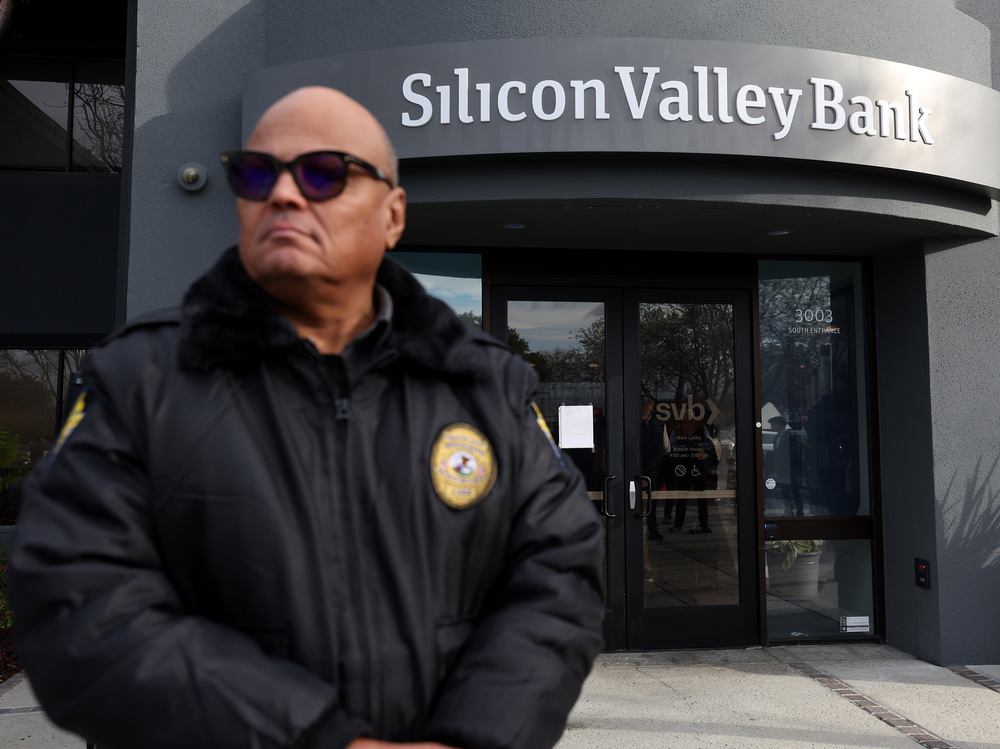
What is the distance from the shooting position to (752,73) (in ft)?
15.5

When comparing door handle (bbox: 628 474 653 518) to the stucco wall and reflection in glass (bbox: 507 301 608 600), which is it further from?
the stucco wall

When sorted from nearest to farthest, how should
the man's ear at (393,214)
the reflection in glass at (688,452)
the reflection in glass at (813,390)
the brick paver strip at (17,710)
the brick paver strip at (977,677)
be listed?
the man's ear at (393,214) → the brick paver strip at (17,710) → the brick paver strip at (977,677) → the reflection in glass at (688,452) → the reflection in glass at (813,390)

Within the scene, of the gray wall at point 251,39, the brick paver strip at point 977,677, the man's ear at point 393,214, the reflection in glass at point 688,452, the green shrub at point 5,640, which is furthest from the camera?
the reflection in glass at point 688,452

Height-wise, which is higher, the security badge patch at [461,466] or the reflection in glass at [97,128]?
the reflection in glass at [97,128]

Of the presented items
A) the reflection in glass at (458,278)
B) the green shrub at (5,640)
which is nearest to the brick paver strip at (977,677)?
the reflection in glass at (458,278)

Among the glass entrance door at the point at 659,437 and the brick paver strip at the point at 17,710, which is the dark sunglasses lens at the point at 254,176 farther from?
the glass entrance door at the point at 659,437

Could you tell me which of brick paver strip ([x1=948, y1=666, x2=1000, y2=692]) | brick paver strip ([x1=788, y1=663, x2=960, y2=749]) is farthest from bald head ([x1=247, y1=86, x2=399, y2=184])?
brick paver strip ([x1=948, y1=666, x2=1000, y2=692])

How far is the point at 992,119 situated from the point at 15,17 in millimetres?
8066

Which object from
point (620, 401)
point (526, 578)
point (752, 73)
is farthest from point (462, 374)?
point (620, 401)

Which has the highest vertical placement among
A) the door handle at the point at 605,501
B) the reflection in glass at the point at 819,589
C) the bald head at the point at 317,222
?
the bald head at the point at 317,222

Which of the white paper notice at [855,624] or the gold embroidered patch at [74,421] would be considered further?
the white paper notice at [855,624]

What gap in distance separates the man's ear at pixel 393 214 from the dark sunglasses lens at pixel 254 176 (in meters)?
0.23

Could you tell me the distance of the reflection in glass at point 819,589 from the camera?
6227 mm

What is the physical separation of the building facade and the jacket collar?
325 cm
